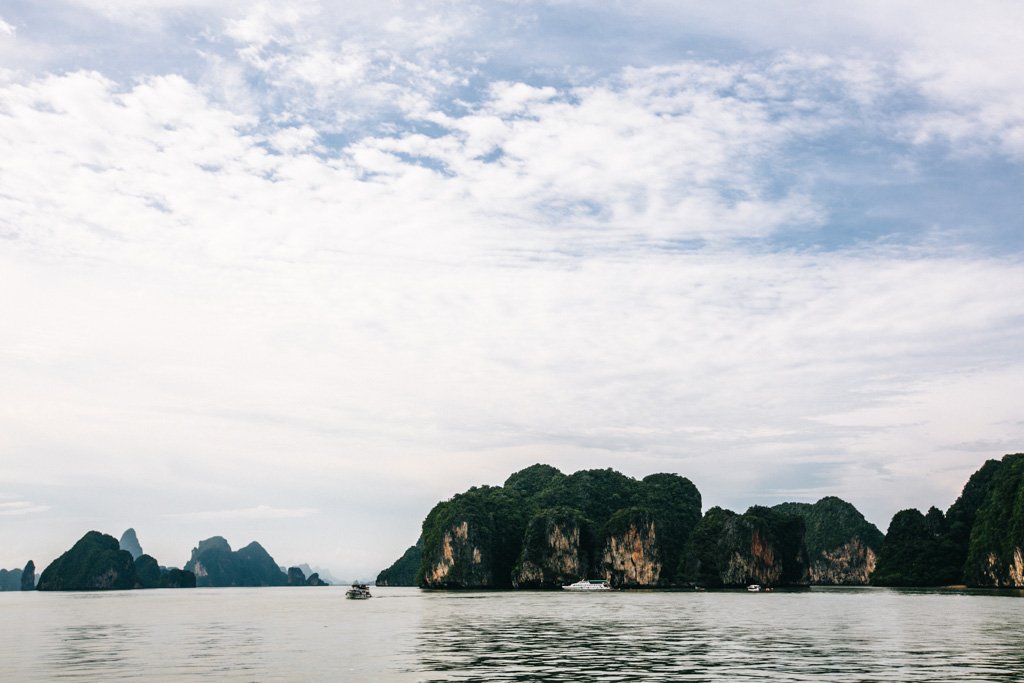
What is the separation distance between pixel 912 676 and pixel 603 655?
16023mm

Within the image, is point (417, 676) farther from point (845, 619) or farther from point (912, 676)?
point (845, 619)

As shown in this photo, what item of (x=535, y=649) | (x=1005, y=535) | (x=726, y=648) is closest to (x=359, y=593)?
(x=535, y=649)

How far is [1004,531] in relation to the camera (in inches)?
7283

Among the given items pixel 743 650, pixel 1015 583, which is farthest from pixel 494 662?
pixel 1015 583

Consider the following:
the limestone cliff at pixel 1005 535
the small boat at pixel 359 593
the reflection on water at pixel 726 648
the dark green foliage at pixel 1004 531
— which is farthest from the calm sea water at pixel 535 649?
the limestone cliff at pixel 1005 535

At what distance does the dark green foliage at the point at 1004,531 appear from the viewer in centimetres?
17775

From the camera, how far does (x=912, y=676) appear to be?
121 feet

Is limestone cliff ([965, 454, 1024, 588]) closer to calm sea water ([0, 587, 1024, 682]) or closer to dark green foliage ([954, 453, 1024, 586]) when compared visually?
dark green foliage ([954, 453, 1024, 586])

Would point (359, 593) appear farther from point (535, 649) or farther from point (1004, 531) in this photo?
point (1004, 531)

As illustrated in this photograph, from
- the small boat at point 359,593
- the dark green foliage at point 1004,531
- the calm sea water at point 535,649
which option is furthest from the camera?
the dark green foliage at point 1004,531

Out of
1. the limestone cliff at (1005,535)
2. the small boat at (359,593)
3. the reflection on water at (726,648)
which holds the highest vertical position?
the limestone cliff at (1005,535)

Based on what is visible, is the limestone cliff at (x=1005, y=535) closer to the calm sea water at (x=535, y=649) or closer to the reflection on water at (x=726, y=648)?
the reflection on water at (x=726, y=648)

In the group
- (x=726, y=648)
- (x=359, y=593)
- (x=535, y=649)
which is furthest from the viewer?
(x=359, y=593)

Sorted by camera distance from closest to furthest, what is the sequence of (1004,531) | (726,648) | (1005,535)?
(726,648) → (1005,535) → (1004,531)
